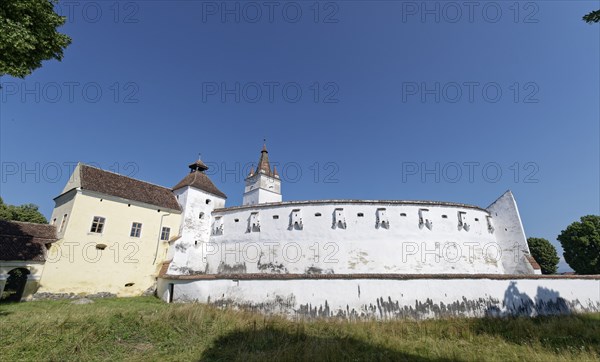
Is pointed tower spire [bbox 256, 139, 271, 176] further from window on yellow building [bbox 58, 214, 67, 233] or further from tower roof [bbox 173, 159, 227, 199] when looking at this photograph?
window on yellow building [bbox 58, 214, 67, 233]

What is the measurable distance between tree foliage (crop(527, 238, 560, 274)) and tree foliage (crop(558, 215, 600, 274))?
5.34 ft

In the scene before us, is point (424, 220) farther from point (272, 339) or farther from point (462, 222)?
point (272, 339)

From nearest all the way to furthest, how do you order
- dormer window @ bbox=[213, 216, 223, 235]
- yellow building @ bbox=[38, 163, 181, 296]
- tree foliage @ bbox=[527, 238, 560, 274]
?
yellow building @ bbox=[38, 163, 181, 296], dormer window @ bbox=[213, 216, 223, 235], tree foliage @ bbox=[527, 238, 560, 274]

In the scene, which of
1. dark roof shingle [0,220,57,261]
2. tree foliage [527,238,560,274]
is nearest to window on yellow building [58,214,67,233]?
dark roof shingle [0,220,57,261]

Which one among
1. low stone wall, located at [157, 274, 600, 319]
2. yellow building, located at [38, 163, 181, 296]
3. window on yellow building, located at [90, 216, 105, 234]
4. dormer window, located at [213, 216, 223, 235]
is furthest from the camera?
dormer window, located at [213, 216, 223, 235]

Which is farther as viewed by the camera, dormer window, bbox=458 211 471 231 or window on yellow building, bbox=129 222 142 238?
dormer window, bbox=458 211 471 231

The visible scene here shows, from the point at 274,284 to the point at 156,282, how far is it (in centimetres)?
1151

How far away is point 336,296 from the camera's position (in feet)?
47.1

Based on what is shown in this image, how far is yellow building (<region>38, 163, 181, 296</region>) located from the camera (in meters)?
17.6

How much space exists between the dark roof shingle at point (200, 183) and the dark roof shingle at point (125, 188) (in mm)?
1679

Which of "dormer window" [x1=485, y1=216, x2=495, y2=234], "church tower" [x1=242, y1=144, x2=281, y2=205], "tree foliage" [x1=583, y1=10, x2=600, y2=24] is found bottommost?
"dormer window" [x1=485, y1=216, x2=495, y2=234]

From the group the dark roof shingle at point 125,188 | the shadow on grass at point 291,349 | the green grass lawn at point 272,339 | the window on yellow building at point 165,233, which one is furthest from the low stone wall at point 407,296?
the dark roof shingle at point 125,188

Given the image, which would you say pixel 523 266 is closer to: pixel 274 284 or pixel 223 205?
pixel 274 284

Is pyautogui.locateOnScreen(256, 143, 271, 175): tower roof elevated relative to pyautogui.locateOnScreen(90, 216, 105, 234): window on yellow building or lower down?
elevated
